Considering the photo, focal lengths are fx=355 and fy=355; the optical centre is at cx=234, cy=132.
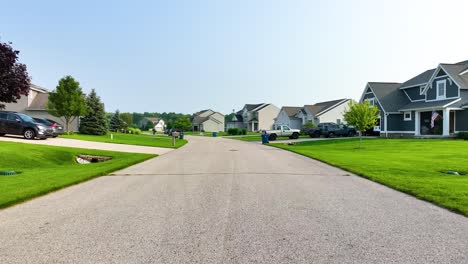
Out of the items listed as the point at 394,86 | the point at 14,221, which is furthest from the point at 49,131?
the point at 394,86

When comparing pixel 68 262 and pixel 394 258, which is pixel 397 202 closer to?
pixel 394 258

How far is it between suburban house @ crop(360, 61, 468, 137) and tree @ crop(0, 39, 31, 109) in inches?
1288

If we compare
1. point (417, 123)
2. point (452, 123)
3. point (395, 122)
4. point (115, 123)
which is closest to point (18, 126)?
point (417, 123)

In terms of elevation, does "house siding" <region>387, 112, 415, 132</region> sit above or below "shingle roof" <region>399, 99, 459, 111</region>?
below

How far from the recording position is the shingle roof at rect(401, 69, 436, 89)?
3949 cm

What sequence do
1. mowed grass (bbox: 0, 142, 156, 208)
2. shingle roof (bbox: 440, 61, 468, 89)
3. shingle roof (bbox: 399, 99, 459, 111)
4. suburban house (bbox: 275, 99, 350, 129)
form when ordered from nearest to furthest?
1. mowed grass (bbox: 0, 142, 156, 208)
2. shingle roof (bbox: 440, 61, 468, 89)
3. shingle roof (bbox: 399, 99, 459, 111)
4. suburban house (bbox: 275, 99, 350, 129)

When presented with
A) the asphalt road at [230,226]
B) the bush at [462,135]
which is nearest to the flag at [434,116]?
the bush at [462,135]

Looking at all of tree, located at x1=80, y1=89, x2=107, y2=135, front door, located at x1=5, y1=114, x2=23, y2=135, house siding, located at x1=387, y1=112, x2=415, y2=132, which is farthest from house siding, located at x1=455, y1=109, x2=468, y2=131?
tree, located at x1=80, y1=89, x2=107, y2=135

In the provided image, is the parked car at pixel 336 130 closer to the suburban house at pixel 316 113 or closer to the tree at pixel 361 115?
the suburban house at pixel 316 113

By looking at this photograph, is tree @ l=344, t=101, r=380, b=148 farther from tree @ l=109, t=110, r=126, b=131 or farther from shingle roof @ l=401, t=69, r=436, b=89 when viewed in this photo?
tree @ l=109, t=110, r=126, b=131

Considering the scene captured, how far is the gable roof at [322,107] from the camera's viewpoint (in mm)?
61928

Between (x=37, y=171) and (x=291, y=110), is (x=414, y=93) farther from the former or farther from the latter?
(x=37, y=171)

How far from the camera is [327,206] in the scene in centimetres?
698

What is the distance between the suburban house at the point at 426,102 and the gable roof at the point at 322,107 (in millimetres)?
15160
